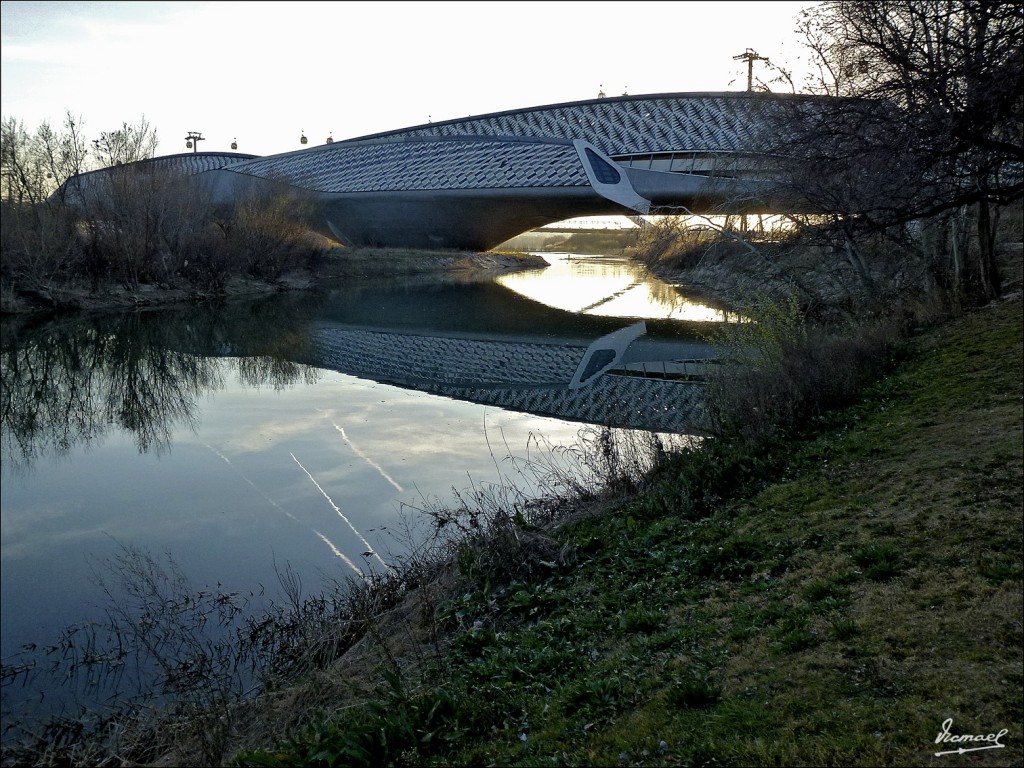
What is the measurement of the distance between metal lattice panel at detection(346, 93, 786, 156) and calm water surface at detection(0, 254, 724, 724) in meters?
23.2

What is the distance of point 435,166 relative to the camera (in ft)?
169

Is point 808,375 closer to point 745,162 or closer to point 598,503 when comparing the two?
point 598,503

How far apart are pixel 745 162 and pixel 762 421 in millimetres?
10657

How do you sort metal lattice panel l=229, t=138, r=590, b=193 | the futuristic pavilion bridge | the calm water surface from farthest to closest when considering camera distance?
metal lattice panel l=229, t=138, r=590, b=193 → the futuristic pavilion bridge → the calm water surface

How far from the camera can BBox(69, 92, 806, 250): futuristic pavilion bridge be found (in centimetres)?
4566

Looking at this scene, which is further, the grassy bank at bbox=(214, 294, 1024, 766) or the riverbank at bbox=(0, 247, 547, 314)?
the riverbank at bbox=(0, 247, 547, 314)

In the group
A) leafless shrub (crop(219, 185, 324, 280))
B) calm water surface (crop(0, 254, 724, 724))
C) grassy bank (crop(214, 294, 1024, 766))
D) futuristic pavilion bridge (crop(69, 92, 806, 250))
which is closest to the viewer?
grassy bank (crop(214, 294, 1024, 766))

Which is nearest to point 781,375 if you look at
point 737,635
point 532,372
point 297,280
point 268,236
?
point 737,635

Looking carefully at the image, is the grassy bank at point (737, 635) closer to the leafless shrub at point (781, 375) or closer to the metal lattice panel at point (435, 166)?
the leafless shrub at point (781, 375)

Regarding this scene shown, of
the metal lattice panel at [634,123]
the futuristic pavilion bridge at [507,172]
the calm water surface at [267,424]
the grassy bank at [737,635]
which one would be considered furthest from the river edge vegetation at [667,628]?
the metal lattice panel at [634,123]

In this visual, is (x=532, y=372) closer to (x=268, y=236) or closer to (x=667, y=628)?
(x=667, y=628)

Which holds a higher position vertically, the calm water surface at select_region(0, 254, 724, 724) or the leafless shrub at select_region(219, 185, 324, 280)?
the leafless shrub at select_region(219, 185, 324, 280)

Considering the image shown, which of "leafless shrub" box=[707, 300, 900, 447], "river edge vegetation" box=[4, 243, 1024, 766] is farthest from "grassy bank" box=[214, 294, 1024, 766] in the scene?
"leafless shrub" box=[707, 300, 900, 447]

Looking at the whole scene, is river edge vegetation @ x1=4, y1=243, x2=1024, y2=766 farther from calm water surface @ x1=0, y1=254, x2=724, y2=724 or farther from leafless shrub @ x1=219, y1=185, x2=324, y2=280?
leafless shrub @ x1=219, y1=185, x2=324, y2=280
